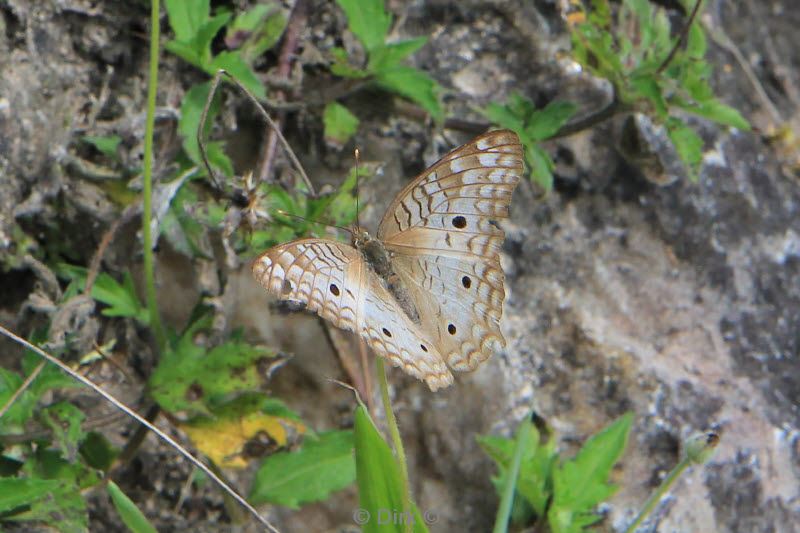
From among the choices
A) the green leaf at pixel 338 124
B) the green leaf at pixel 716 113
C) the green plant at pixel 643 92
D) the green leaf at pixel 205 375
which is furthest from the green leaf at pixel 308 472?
the green leaf at pixel 716 113

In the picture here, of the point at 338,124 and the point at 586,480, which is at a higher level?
the point at 338,124

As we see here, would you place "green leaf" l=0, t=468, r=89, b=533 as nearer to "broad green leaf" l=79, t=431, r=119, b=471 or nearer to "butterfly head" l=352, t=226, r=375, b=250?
"broad green leaf" l=79, t=431, r=119, b=471

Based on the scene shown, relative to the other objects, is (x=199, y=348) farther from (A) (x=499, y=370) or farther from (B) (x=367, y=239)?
(A) (x=499, y=370)

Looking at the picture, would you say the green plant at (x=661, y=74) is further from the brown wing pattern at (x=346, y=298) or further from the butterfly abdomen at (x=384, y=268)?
the brown wing pattern at (x=346, y=298)

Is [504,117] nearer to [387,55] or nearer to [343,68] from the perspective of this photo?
[387,55]

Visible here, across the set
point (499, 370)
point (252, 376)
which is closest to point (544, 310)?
point (499, 370)

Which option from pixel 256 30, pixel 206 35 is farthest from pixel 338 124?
pixel 206 35

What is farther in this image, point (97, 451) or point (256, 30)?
point (256, 30)
